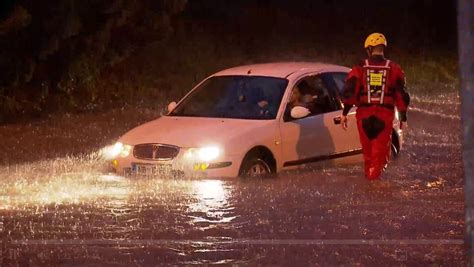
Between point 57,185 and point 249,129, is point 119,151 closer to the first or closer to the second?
Result: point 57,185

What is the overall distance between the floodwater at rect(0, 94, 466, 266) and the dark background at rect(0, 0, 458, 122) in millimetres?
3746

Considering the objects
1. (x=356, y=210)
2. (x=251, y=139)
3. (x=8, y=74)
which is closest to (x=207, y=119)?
(x=251, y=139)

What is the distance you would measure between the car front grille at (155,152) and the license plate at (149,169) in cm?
9

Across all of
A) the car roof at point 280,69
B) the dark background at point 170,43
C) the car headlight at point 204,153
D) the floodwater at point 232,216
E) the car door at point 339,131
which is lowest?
the floodwater at point 232,216

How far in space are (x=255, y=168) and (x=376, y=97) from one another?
1.52 metres

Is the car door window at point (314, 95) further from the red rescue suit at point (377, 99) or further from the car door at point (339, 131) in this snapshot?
the red rescue suit at point (377, 99)

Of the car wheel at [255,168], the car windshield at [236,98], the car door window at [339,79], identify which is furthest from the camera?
the car door window at [339,79]

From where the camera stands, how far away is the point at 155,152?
42.2 feet

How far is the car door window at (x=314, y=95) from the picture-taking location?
45.3 ft

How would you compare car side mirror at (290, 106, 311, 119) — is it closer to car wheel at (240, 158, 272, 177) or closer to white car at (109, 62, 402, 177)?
white car at (109, 62, 402, 177)

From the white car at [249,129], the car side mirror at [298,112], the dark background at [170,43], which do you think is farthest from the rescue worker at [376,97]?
the dark background at [170,43]

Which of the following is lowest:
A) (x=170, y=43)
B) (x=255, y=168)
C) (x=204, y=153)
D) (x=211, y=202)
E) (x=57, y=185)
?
(x=211, y=202)

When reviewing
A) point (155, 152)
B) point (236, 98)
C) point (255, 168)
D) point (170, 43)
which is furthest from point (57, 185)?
point (170, 43)

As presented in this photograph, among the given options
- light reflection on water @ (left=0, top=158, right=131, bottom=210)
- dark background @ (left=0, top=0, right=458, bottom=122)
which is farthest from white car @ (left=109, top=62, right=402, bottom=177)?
dark background @ (left=0, top=0, right=458, bottom=122)
